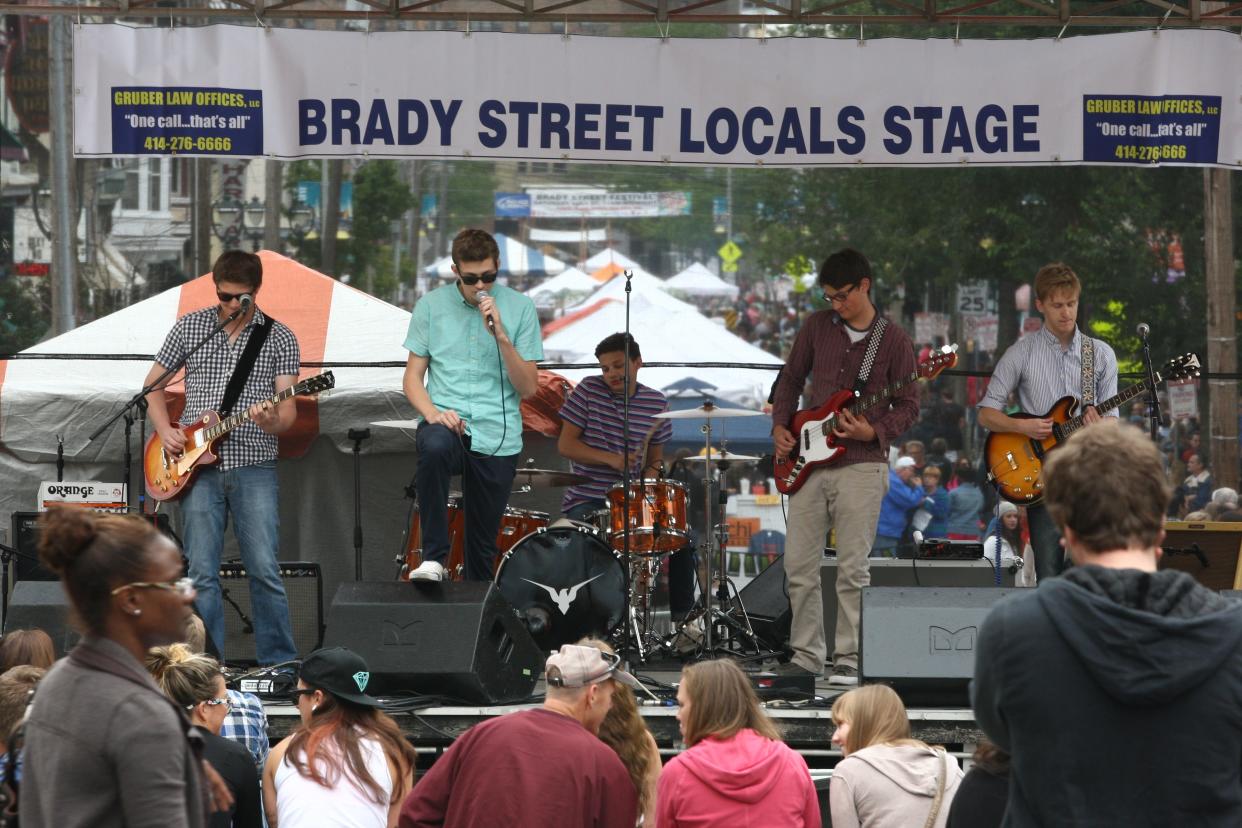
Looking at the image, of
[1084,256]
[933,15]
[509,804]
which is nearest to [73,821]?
[509,804]

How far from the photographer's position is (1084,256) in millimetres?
23078

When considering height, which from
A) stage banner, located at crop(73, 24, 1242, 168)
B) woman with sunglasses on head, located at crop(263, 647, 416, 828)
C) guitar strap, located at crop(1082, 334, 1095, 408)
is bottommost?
woman with sunglasses on head, located at crop(263, 647, 416, 828)

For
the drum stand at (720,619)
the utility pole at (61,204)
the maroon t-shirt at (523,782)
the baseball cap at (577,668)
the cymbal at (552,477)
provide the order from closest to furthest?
the maroon t-shirt at (523,782) < the baseball cap at (577,668) < the drum stand at (720,619) < the cymbal at (552,477) < the utility pole at (61,204)

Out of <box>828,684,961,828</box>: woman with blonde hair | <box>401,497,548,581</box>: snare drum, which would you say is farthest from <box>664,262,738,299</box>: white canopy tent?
<box>828,684,961,828</box>: woman with blonde hair

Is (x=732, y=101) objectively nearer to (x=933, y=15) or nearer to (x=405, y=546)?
(x=933, y=15)

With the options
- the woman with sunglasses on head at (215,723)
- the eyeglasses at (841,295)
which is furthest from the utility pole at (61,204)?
the woman with sunglasses on head at (215,723)

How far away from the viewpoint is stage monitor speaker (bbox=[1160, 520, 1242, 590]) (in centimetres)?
837

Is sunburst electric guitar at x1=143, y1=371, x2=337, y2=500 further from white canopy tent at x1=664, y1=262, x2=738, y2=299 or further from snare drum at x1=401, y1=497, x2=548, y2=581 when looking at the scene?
white canopy tent at x1=664, y1=262, x2=738, y2=299

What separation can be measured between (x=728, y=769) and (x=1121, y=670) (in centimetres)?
232

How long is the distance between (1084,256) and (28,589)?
18.2 m

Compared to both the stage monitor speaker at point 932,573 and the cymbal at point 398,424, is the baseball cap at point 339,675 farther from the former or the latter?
the cymbal at point 398,424

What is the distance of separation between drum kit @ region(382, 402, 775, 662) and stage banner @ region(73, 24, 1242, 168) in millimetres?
1758

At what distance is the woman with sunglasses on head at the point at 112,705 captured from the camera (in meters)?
2.83

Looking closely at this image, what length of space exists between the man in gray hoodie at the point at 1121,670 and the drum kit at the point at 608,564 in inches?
203
